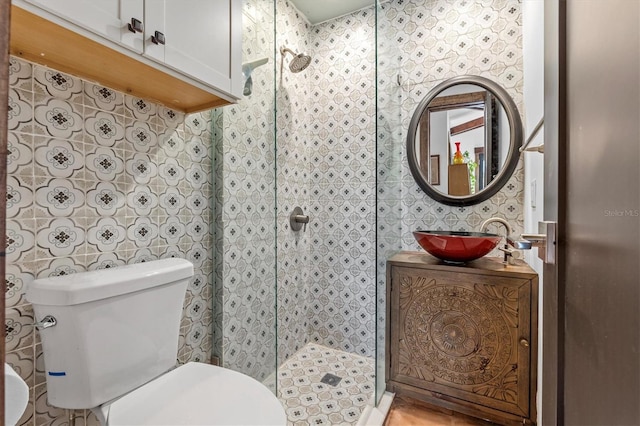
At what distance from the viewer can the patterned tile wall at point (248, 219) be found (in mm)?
1390

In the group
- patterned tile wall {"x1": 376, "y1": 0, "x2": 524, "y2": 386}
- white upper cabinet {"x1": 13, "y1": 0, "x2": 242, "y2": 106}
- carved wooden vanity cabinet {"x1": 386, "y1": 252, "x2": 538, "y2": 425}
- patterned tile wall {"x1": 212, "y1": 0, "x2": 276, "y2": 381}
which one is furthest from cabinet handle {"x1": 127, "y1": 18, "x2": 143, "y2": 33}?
carved wooden vanity cabinet {"x1": 386, "y1": 252, "x2": 538, "y2": 425}

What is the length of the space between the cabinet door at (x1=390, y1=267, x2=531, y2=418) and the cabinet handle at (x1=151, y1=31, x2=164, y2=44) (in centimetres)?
144

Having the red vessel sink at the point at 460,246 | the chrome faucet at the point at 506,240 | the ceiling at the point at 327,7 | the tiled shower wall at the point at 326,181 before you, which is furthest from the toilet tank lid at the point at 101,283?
the ceiling at the point at 327,7

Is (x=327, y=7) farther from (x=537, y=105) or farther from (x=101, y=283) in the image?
(x=101, y=283)

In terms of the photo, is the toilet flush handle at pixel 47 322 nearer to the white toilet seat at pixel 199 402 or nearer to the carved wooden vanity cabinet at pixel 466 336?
the white toilet seat at pixel 199 402

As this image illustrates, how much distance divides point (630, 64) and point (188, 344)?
62.3 inches

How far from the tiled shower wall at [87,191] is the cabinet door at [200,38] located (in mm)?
313

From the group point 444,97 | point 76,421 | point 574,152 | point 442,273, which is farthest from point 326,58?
point 76,421

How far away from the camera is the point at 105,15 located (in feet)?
2.47

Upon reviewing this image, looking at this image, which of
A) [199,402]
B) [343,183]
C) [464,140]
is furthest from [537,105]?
[199,402]

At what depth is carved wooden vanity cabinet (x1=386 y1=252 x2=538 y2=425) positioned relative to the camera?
4.31ft

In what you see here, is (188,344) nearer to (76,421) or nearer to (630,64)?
(76,421)

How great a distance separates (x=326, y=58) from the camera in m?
2.18

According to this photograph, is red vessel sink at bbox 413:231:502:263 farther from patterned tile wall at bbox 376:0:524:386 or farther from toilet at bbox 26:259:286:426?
toilet at bbox 26:259:286:426
